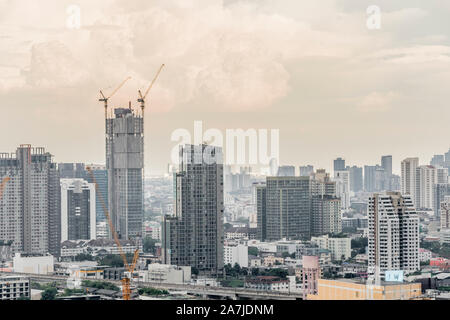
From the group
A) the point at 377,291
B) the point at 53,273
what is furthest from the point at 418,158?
the point at 377,291

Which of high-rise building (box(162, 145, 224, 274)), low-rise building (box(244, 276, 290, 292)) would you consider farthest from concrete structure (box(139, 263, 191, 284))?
low-rise building (box(244, 276, 290, 292))

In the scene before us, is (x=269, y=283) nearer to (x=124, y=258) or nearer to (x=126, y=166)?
(x=124, y=258)

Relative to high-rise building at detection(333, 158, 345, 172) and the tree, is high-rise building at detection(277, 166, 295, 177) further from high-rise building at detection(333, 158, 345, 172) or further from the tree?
the tree

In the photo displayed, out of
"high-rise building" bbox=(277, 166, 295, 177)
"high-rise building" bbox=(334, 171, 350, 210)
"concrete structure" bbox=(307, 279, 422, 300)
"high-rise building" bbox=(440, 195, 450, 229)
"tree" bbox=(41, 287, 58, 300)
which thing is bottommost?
"tree" bbox=(41, 287, 58, 300)

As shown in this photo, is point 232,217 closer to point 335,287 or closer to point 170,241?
point 170,241

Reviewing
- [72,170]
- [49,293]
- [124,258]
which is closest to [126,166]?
[72,170]
